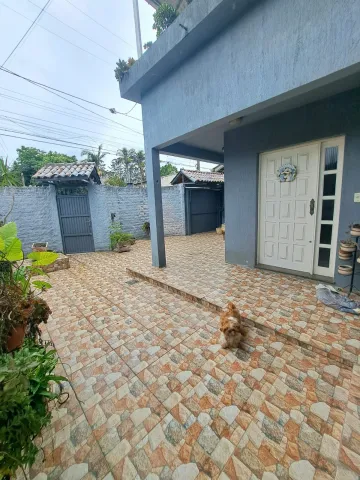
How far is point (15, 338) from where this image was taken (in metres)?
1.44

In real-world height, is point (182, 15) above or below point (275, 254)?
above

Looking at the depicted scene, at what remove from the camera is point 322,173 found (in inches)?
119

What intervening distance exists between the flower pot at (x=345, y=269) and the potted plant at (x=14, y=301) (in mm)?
3542

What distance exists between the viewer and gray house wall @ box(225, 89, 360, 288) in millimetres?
Answer: 2602

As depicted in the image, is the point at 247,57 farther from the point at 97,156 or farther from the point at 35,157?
the point at 35,157

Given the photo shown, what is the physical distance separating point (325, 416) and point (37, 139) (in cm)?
1520

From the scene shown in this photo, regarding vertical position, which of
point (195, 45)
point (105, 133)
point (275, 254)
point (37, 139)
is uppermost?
point (105, 133)

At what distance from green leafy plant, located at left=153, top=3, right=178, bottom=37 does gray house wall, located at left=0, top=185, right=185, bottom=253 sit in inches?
186

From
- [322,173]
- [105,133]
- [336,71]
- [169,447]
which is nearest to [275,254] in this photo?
[322,173]

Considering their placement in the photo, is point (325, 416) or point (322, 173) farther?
point (322, 173)

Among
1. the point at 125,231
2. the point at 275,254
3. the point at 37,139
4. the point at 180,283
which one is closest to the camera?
the point at 180,283

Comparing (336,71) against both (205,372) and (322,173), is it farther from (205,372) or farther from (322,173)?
(205,372)

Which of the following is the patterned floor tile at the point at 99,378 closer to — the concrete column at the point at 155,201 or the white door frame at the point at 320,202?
the concrete column at the point at 155,201

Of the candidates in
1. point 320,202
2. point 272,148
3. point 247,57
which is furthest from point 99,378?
point 272,148
